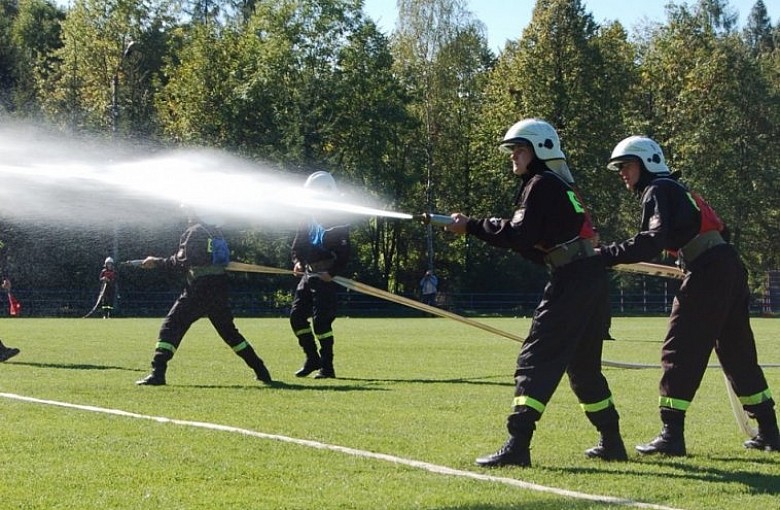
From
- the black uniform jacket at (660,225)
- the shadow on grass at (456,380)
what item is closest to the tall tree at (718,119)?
the shadow on grass at (456,380)

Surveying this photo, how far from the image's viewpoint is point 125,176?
15.4 m

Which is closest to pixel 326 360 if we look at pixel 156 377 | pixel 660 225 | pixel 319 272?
pixel 319 272

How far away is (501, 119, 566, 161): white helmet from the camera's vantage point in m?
8.35

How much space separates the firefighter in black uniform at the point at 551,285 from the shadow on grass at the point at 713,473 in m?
0.35

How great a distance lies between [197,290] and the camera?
45.1ft

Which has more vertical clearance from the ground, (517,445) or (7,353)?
(517,445)

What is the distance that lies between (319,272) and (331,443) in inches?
249

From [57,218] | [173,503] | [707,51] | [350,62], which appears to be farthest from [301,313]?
[707,51]

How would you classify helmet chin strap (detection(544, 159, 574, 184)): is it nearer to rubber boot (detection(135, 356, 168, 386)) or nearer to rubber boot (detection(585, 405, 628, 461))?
rubber boot (detection(585, 405, 628, 461))

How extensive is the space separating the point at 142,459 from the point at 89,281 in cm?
4506

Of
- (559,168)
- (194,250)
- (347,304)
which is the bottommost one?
(347,304)

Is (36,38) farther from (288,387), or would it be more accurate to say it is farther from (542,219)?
(542,219)

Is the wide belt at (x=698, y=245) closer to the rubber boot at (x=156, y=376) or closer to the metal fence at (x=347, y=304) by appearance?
the rubber boot at (x=156, y=376)

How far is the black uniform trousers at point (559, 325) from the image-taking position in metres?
8.08
